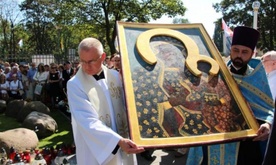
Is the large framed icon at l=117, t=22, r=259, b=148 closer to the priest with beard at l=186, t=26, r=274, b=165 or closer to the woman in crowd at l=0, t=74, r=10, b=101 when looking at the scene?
the priest with beard at l=186, t=26, r=274, b=165

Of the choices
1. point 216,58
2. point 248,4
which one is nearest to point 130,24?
point 216,58

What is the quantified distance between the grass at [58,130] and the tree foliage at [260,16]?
2667 centimetres

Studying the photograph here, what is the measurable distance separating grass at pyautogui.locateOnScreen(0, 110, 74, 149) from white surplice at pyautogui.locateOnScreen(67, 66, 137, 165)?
4730 mm

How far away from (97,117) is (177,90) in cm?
70

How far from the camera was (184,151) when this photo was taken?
20.9 feet

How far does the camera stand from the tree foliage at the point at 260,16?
109ft

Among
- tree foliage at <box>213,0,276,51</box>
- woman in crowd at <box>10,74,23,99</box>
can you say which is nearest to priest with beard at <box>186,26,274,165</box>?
woman in crowd at <box>10,74,23,99</box>

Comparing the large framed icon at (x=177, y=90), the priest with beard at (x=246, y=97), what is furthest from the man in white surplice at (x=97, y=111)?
the priest with beard at (x=246, y=97)

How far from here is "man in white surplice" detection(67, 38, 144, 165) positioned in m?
2.52

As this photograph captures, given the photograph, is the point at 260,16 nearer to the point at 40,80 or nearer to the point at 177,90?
the point at 40,80

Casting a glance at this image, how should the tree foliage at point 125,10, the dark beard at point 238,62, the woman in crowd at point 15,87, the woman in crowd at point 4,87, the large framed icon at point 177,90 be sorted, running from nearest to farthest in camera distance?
the large framed icon at point 177,90 < the dark beard at point 238,62 < the woman in crowd at point 4,87 < the woman in crowd at point 15,87 < the tree foliage at point 125,10

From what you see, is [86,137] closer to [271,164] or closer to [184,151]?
[271,164]

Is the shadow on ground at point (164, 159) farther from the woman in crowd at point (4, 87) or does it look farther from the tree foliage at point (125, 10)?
the tree foliage at point (125, 10)

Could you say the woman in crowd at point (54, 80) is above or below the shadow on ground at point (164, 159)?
above
